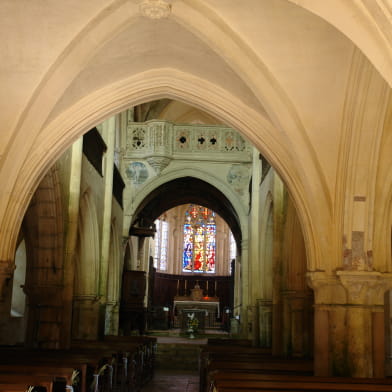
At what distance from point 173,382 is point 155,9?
9.29 metres

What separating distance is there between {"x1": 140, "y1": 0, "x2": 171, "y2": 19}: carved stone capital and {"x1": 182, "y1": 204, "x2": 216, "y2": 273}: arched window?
2546 cm

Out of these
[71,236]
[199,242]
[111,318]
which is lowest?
[111,318]

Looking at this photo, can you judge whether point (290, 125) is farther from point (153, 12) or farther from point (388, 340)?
point (388, 340)

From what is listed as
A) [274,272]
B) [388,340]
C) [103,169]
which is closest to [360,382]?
[274,272]

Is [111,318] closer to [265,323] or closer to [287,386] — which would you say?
[265,323]

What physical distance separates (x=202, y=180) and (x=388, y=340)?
9.17 meters

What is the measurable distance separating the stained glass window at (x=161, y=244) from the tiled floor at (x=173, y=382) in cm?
1489

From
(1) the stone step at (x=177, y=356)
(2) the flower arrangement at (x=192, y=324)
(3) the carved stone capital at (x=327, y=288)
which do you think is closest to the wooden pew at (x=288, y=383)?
(3) the carved stone capital at (x=327, y=288)

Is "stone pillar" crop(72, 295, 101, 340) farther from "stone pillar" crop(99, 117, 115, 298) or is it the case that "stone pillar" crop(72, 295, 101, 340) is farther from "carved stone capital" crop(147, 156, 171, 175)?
"carved stone capital" crop(147, 156, 171, 175)

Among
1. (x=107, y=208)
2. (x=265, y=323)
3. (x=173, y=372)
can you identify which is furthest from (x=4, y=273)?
(x=173, y=372)

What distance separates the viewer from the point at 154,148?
68.6 ft

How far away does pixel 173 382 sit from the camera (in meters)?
14.6

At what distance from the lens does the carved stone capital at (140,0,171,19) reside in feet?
26.2

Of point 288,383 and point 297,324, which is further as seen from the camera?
point 297,324
